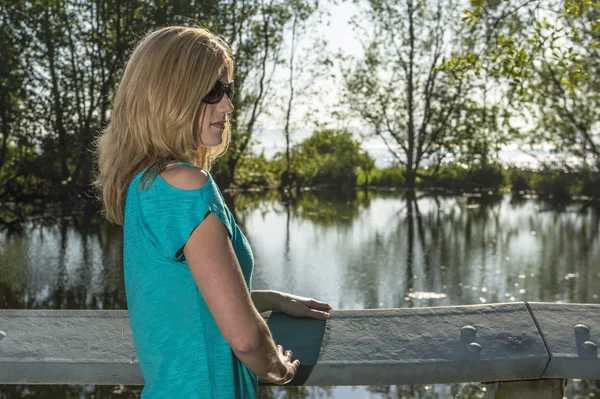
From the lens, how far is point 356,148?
25.0m

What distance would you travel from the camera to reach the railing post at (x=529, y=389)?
144cm

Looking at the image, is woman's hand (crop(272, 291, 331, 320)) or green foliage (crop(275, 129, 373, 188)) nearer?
woman's hand (crop(272, 291, 331, 320))

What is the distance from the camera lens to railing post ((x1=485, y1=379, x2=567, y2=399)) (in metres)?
1.44

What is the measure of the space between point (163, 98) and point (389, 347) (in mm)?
629

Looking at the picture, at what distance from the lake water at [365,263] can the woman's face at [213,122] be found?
2.86 m

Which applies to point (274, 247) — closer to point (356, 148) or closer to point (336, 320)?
point (336, 320)

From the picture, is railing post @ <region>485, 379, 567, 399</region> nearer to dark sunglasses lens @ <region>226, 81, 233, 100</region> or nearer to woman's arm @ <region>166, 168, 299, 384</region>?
woman's arm @ <region>166, 168, 299, 384</region>

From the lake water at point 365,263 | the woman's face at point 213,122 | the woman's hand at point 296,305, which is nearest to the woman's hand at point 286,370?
the woman's hand at point 296,305

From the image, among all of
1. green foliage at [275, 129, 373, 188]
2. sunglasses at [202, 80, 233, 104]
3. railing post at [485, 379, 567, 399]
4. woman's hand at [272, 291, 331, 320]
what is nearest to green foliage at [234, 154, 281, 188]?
green foliage at [275, 129, 373, 188]

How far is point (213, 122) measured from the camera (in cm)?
117

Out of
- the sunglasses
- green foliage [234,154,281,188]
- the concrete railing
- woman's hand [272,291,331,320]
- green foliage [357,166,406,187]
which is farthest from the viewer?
green foliage [357,166,406,187]

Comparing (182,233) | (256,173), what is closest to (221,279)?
(182,233)

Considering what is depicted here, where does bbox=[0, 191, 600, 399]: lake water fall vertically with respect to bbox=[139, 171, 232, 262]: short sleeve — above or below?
below

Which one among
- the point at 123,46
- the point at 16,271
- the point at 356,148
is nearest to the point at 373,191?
the point at 356,148
